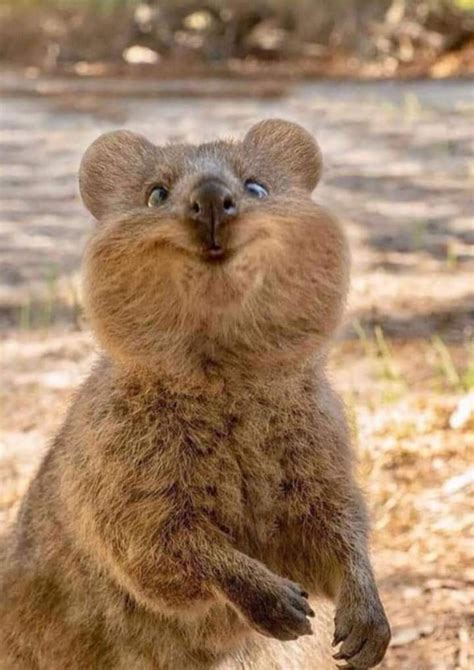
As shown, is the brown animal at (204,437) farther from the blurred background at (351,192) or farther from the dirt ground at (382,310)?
the dirt ground at (382,310)

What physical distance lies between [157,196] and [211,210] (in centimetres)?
34

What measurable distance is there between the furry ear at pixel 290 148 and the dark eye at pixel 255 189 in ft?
0.64

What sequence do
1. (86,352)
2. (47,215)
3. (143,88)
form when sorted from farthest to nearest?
(143,88) < (47,215) < (86,352)

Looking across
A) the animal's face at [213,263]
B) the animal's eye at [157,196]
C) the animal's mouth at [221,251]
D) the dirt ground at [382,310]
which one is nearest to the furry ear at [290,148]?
the animal's face at [213,263]

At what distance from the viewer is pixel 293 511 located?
97.0 inches

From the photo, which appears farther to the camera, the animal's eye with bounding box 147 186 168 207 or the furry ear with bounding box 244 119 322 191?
the furry ear with bounding box 244 119 322 191

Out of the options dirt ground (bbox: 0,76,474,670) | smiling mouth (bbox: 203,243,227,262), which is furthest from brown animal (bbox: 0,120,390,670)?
dirt ground (bbox: 0,76,474,670)

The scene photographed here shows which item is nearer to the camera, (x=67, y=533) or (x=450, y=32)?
(x=67, y=533)

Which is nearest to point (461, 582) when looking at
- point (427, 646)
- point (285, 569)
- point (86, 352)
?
point (427, 646)

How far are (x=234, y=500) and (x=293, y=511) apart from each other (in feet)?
0.47

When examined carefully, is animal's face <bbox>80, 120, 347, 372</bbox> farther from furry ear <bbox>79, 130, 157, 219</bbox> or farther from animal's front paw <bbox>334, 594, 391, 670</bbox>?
animal's front paw <bbox>334, 594, 391, 670</bbox>

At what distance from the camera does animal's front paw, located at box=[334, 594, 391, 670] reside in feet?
8.00

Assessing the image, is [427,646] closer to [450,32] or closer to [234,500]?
[234,500]

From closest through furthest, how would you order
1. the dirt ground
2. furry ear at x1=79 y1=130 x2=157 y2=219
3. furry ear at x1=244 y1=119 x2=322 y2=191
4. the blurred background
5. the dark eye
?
the dark eye → furry ear at x1=79 y1=130 x2=157 y2=219 → furry ear at x1=244 y1=119 x2=322 y2=191 → the dirt ground → the blurred background
